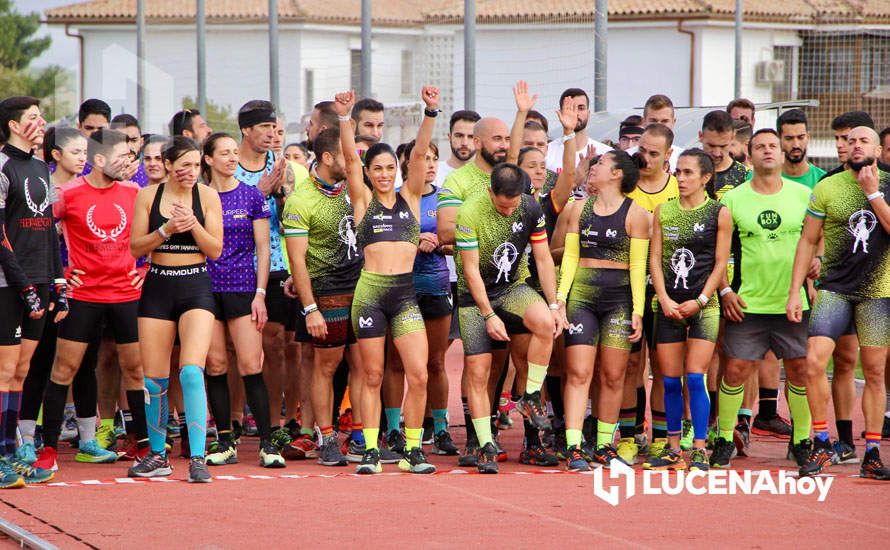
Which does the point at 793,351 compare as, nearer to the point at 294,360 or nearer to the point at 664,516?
the point at 664,516

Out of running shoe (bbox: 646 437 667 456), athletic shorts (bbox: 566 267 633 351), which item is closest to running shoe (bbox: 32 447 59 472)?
athletic shorts (bbox: 566 267 633 351)

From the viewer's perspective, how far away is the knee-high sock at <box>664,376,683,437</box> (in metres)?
9.20

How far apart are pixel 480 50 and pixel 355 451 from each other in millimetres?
24937

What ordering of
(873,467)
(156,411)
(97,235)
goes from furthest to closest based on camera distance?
(97,235)
(156,411)
(873,467)

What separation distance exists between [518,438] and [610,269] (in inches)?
84.8

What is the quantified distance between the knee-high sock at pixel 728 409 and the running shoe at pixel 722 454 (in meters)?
0.03

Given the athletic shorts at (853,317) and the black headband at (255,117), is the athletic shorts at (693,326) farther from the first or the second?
the black headband at (255,117)

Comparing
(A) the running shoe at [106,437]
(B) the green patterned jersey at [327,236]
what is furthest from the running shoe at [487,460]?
(A) the running shoe at [106,437]

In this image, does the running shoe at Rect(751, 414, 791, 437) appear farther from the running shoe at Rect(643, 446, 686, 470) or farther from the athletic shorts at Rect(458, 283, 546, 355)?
the athletic shorts at Rect(458, 283, 546, 355)

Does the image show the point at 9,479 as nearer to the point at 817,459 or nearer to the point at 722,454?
the point at 722,454

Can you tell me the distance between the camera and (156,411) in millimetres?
8852

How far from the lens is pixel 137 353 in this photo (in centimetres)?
962

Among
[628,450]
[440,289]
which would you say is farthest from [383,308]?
[628,450]

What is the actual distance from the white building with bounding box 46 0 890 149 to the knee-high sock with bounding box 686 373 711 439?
20.9 meters
